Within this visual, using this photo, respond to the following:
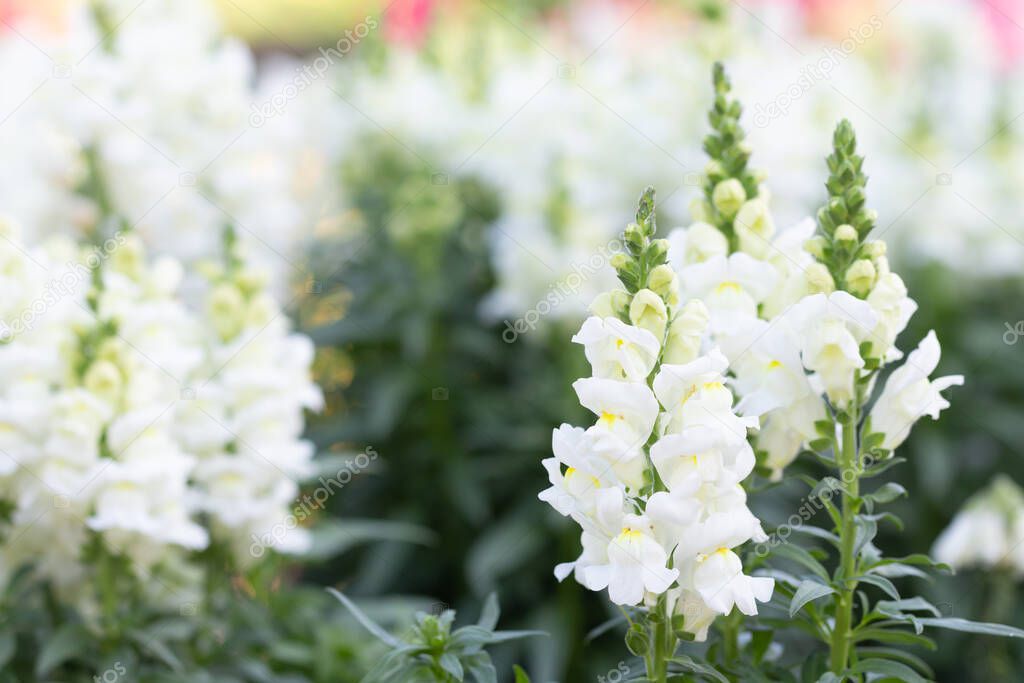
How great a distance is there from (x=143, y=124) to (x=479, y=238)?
45.8 inches

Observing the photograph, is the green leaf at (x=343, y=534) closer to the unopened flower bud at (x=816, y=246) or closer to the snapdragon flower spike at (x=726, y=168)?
the snapdragon flower spike at (x=726, y=168)

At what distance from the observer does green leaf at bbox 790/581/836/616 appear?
141cm

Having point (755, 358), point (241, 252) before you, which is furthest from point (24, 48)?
point (755, 358)

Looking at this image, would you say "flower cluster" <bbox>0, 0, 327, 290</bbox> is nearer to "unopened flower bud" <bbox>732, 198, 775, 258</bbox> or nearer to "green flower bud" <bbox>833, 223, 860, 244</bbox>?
"unopened flower bud" <bbox>732, 198, 775, 258</bbox>

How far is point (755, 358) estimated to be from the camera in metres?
1.63

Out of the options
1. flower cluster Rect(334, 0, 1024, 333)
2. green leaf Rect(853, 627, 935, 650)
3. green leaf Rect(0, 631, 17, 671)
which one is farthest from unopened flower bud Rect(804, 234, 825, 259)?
flower cluster Rect(334, 0, 1024, 333)

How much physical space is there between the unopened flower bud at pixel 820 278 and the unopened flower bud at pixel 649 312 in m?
0.23

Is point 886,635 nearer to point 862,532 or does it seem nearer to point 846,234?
point 862,532

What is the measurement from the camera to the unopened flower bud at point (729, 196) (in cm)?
171

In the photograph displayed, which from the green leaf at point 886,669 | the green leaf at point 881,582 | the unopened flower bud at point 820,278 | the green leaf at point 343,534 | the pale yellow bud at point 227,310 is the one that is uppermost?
the unopened flower bud at point 820,278

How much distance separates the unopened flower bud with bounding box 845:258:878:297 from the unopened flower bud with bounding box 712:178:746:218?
212mm

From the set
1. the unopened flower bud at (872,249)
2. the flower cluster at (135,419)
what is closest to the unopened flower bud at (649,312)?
the unopened flower bud at (872,249)

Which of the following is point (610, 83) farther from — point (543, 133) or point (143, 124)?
point (143, 124)

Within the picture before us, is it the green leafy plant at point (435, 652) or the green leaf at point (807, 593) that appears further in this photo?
the green leafy plant at point (435, 652)
